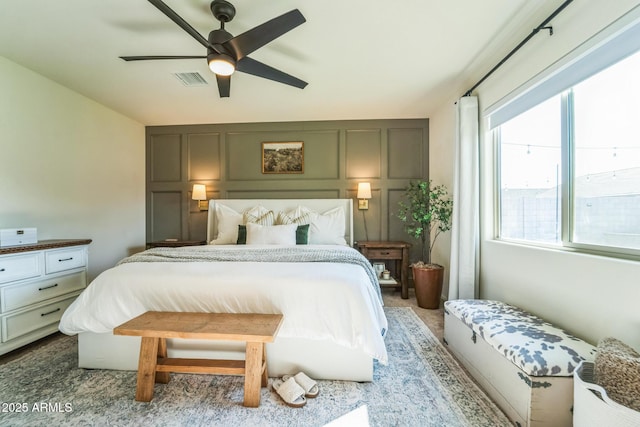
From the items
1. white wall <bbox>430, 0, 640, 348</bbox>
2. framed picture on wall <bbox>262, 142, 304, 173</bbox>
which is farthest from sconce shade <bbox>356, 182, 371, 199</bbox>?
white wall <bbox>430, 0, 640, 348</bbox>

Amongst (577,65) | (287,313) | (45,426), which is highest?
(577,65)

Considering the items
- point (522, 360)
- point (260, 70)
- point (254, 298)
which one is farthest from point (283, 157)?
point (522, 360)

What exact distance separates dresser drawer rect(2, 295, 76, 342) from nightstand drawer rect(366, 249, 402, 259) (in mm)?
3319

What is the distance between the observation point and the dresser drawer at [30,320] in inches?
77.9

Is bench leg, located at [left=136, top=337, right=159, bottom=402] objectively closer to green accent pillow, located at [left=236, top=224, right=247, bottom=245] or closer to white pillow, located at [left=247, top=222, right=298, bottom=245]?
white pillow, located at [left=247, top=222, right=298, bottom=245]

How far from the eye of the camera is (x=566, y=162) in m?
1.67

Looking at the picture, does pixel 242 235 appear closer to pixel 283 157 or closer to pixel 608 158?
pixel 283 157

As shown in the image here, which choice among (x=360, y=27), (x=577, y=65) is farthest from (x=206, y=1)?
(x=577, y=65)

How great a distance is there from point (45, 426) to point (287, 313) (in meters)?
1.36

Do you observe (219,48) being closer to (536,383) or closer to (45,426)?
(45,426)

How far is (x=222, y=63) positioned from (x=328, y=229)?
2.14m

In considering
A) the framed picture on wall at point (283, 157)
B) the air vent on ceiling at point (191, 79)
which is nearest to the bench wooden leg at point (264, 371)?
the air vent on ceiling at point (191, 79)

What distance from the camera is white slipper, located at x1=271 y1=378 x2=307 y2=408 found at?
1.42 metres

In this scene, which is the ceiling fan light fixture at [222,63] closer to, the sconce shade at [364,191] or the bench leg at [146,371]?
the bench leg at [146,371]
